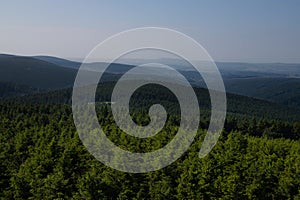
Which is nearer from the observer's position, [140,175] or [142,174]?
[140,175]

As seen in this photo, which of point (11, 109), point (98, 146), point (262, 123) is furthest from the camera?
point (262, 123)

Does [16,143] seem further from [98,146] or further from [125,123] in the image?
[125,123]

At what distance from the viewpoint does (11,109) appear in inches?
4432

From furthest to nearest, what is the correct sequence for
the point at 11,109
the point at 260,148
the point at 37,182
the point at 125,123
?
the point at 11,109 → the point at 125,123 → the point at 260,148 → the point at 37,182

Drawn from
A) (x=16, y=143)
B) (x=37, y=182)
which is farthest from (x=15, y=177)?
(x=16, y=143)

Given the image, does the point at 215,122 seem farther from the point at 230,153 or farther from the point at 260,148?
the point at 230,153

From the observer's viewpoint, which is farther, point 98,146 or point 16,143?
point 16,143

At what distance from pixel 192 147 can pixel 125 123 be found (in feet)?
126

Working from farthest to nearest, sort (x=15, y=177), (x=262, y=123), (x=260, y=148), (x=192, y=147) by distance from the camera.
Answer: (x=262, y=123) < (x=260, y=148) < (x=192, y=147) < (x=15, y=177)

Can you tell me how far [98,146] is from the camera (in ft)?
201

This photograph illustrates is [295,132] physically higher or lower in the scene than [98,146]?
lower

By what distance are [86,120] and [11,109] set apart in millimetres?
31680

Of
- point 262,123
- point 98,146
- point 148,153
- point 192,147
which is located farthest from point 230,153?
point 262,123

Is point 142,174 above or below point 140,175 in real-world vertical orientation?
above
